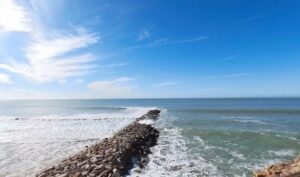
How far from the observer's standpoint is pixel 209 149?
13.7 meters

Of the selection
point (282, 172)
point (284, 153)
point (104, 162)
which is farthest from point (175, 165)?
point (284, 153)

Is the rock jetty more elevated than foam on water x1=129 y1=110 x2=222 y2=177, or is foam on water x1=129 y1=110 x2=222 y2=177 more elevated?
the rock jetty

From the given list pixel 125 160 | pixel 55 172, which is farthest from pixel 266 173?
pixel 55 172

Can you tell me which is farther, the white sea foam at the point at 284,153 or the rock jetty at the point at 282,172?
the white sea foam at the point at 284,153

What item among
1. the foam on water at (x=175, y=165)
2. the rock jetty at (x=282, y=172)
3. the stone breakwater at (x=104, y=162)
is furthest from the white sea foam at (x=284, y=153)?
the stone breakwater at (x=104, y=162)

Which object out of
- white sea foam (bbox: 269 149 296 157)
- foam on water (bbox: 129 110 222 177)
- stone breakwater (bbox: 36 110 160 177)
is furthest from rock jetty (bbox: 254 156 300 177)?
white sea foam (bbox: 269 149 296 157)

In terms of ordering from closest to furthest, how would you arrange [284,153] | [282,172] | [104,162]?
[282,172]
[104,162]
[284,153]

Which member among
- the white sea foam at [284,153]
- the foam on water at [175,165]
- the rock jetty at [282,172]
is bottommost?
the white sea foam at [284,153]

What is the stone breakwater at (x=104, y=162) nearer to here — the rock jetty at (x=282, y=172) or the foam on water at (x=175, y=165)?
the foam on water at (x=175, y=165)

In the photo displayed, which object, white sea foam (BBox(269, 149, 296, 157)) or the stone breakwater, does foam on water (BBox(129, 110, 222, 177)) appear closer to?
the stone breakwater

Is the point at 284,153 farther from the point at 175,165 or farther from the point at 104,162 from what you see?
the point at 104,162

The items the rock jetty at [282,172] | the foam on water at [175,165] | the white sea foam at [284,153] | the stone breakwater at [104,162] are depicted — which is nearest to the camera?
the rock jetty at [282,172]

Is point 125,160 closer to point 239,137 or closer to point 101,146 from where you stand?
point 101,146

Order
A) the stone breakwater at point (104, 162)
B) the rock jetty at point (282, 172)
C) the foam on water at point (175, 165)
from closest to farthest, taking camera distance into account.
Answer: the rock jetty at point (282, 172)
the stone breakwater at point (104, 162)
the foam on water at point (175, 165)
